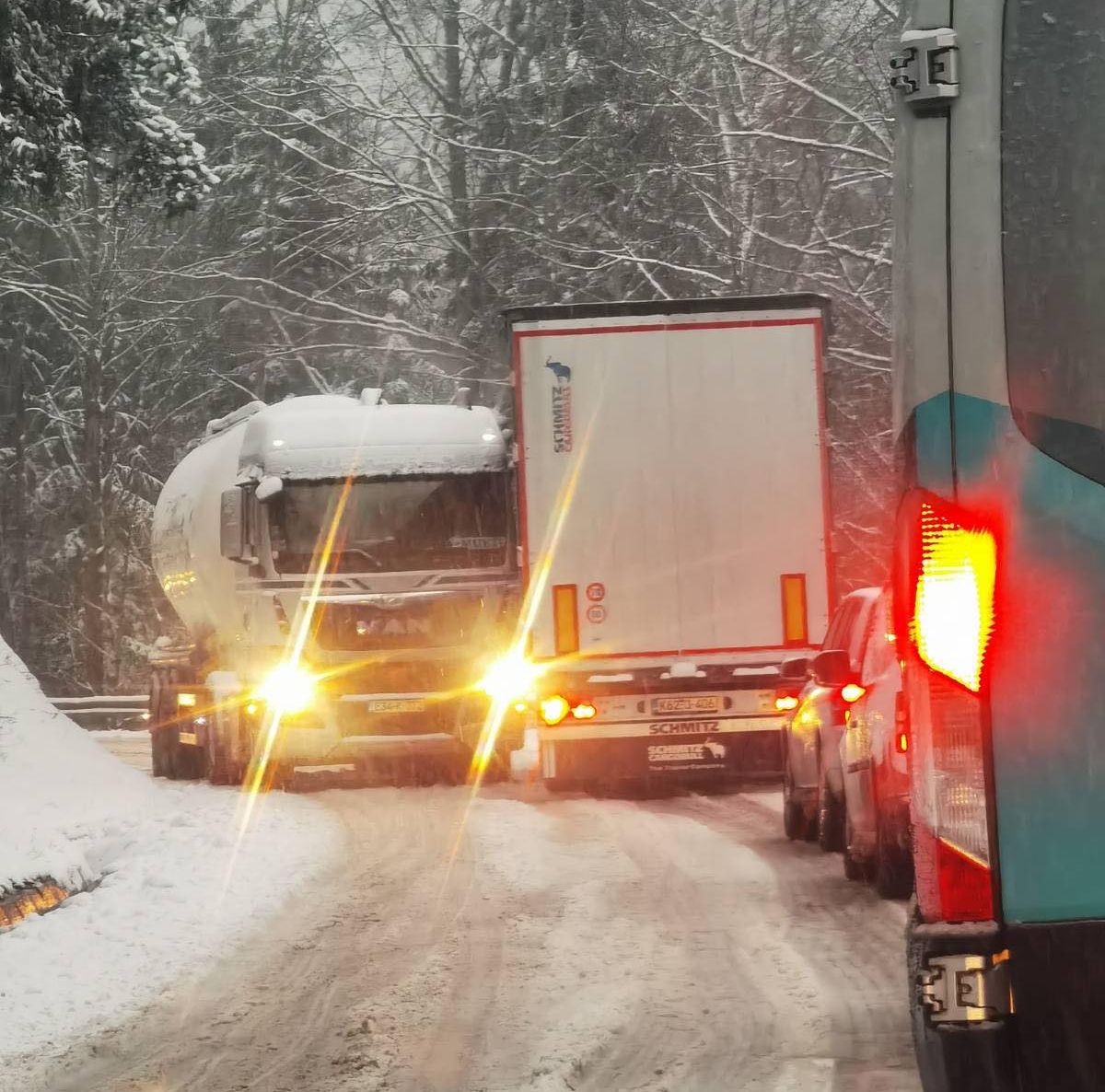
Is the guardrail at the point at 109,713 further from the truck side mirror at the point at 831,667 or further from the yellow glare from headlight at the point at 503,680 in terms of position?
the truck side mirror at the point at 831,667

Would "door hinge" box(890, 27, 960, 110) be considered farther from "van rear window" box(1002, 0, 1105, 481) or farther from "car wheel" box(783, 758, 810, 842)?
"car wheel" box(783, 758, 810, 842)

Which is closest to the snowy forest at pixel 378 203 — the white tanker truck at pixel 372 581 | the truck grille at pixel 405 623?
the white tanker truck at pixel 372 581

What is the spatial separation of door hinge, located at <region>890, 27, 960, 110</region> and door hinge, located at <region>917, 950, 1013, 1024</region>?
→ 4.73 feet

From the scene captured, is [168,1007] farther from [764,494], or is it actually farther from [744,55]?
[744,55]

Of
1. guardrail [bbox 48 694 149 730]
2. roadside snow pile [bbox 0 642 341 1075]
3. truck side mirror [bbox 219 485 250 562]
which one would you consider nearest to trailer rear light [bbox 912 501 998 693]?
roadside snow pile [bbox 0 642 341 1075]

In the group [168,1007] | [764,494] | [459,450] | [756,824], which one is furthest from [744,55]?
[168,1007]

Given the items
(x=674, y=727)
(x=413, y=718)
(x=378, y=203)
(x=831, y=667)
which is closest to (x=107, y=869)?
(x=831, y=667)

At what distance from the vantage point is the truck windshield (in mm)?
19594

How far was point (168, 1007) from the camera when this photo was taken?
8055 millimetres

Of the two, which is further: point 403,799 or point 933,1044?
point 403,799

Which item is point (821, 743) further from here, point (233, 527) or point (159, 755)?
point (159, 755)

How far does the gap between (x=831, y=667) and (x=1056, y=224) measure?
23.2ft

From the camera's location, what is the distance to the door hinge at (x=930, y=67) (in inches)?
144

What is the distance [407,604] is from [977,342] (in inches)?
632
